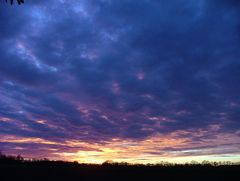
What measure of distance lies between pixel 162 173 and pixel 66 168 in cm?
659

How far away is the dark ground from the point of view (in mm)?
17891

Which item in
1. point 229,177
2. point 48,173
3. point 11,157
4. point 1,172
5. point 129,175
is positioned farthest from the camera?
point 11,157

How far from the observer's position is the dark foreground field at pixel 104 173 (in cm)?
1789

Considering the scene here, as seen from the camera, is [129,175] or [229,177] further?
[229,177]

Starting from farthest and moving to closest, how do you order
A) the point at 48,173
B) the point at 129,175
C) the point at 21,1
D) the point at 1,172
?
the point at 129,175
the point at 48,173
the point at 1,172
the point at 21,1

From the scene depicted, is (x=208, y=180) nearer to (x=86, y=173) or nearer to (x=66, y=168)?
(x=86, y=173)

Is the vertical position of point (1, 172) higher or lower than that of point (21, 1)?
lower

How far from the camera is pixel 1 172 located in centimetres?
1725

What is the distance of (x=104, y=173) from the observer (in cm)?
1977

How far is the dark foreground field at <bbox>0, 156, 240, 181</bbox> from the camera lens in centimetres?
1789

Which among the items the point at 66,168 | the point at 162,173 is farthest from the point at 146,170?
the point at 66,168

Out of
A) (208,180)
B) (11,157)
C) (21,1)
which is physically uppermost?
(21,1)

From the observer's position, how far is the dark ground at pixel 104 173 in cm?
1789

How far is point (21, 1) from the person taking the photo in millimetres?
7035
